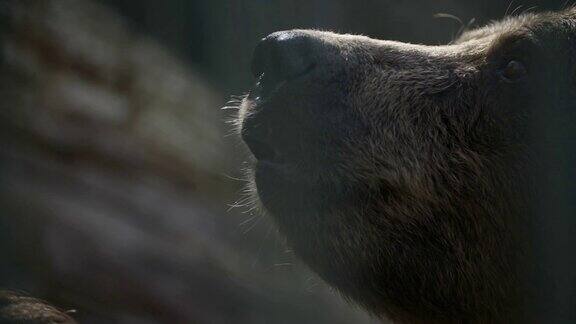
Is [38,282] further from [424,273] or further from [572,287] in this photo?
[572,287]

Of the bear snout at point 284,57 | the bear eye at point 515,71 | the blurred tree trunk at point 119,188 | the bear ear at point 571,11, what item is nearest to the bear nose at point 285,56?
the bear snout at point 284,57

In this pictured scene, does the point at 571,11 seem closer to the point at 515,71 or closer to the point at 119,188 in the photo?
the point at 515,71

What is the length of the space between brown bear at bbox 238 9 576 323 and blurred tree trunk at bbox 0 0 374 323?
1184mm

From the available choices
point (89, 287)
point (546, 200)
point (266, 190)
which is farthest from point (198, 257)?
point (546, 200)

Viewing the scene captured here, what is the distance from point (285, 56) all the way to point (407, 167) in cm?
56

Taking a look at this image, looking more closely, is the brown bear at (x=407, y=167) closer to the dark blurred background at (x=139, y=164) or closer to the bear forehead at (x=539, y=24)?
the bear forehead at (x=539, y=24)

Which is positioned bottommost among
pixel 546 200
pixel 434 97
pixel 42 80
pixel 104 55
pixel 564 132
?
pixel 546 200

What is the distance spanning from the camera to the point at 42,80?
414 cm

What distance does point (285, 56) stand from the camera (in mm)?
2684

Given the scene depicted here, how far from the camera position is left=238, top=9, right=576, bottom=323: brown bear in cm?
260

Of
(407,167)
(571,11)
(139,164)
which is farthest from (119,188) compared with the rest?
(571,11)

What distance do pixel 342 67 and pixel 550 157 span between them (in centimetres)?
75

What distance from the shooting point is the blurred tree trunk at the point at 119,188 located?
3.92 meters

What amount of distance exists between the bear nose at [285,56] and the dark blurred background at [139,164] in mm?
1003
